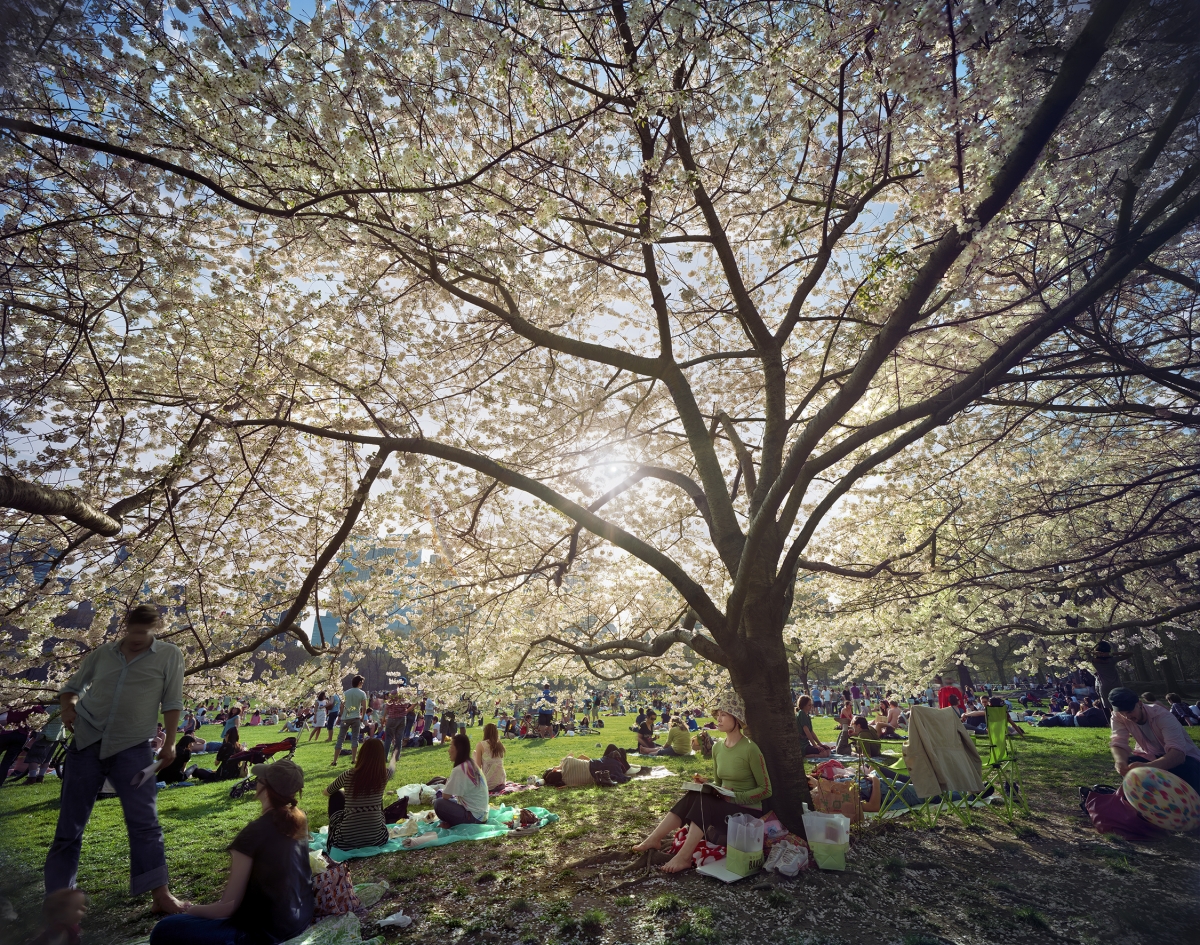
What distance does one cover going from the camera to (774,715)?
577cm

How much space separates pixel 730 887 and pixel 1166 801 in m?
4.67

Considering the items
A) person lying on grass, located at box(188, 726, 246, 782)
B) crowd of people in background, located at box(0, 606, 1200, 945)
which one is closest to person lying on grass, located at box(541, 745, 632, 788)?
crowd of people in background, located at box(0, 606, 1200, 945)

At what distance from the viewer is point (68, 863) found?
329 centimetres

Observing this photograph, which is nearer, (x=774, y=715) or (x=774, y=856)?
(x=774, y=856)

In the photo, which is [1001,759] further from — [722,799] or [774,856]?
[722,799]

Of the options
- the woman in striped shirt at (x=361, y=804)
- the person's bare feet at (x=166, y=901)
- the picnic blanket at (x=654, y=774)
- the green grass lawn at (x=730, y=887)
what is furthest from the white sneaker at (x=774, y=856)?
the picnic blanket at (x=654, y=774)

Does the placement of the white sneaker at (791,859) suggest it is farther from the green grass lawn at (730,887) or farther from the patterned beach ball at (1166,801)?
the patterned beach ball at (1166,801)

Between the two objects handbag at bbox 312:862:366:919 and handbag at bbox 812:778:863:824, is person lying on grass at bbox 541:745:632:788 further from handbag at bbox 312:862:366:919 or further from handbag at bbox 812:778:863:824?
handbag at bbox 312:862:366:919

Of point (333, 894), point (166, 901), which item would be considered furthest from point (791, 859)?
point (166, 901)

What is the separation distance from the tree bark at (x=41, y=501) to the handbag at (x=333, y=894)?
10.1 ft

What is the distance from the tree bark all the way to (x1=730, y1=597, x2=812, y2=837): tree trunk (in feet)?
19.2

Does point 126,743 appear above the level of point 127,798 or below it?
above

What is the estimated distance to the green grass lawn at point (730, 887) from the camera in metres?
3.68

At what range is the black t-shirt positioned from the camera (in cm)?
309
